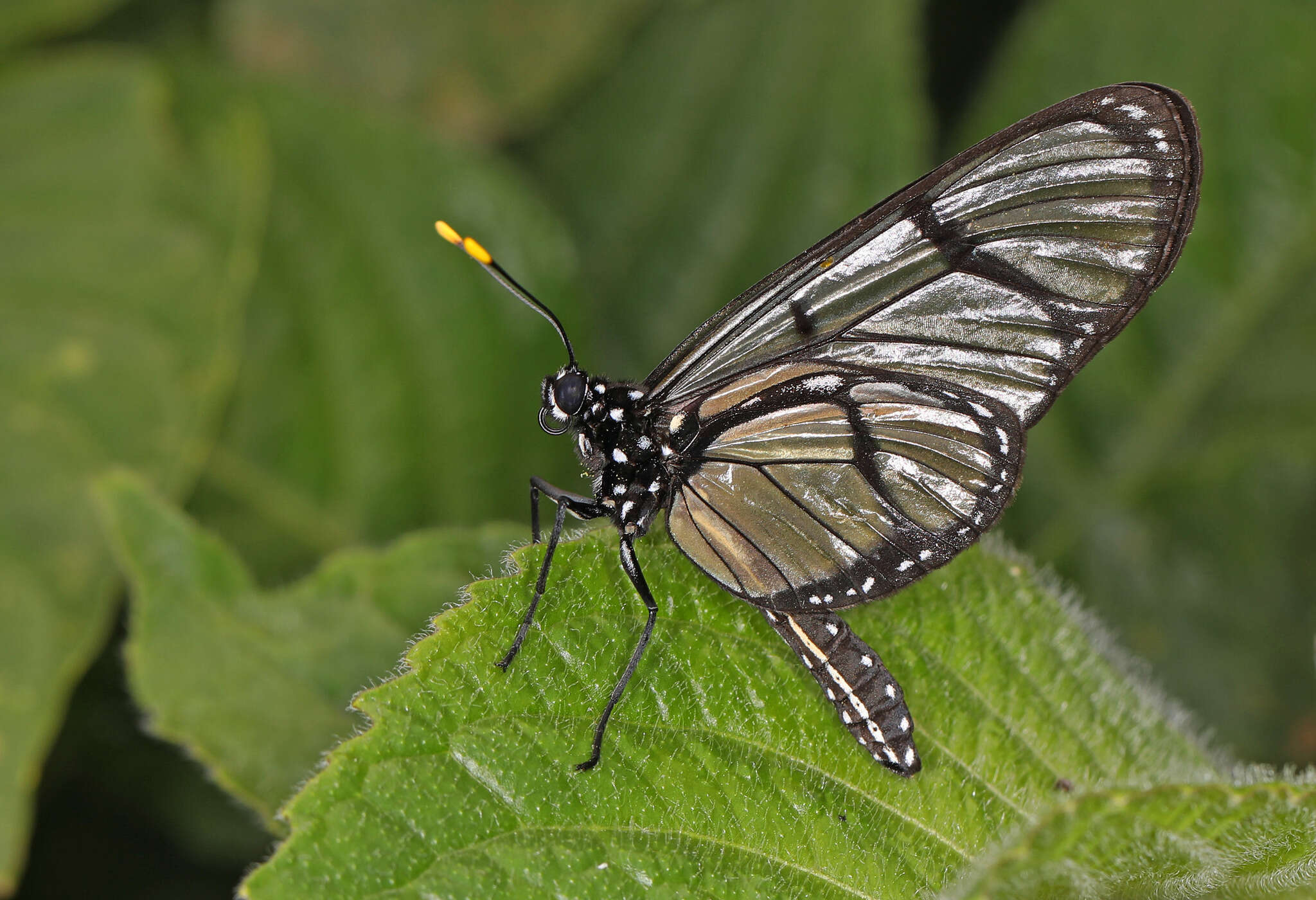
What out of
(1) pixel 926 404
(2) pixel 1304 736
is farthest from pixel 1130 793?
(2) pixel 1304 736

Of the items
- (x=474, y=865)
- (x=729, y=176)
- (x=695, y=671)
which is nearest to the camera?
(x=474, y=865)

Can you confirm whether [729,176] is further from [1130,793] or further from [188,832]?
[1130,793]

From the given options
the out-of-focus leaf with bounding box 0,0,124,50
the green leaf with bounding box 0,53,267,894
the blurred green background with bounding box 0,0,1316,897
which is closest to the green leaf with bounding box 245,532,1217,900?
the green leaf with bounding box 0,53,267,894

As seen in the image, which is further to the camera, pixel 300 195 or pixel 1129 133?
pixel 300 195

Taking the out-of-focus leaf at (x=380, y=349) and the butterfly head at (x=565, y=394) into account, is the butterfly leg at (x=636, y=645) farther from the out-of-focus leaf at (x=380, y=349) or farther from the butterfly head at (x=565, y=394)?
the out-of-focus leaf at (x=380, y=349)

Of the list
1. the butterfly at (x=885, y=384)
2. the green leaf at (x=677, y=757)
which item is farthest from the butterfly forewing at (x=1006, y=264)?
the green leaf at (x=677, y=757)

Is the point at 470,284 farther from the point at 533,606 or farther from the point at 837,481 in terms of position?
the point at 533,606

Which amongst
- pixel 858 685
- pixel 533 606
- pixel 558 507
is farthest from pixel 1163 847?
pixel 558 507
